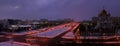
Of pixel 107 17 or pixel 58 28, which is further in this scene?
pixel 107 17

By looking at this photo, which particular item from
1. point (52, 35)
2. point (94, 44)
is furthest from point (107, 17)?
point (52, 35)

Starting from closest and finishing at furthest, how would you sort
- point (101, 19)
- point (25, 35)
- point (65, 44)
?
1. point (25, 35)
2. point (65, 44)
3. point (101, 19)

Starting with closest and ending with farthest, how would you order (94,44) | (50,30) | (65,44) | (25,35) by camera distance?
(25,35) < (50,30) < (65,44) < (94,44)

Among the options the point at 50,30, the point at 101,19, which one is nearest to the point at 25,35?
the point at 50,30

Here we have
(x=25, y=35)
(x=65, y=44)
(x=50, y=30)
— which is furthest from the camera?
(x=65, y=44)

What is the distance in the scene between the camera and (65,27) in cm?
2200

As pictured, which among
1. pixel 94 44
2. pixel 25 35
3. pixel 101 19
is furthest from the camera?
pixel 101 19

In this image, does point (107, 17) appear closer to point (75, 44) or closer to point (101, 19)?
point (101, 19)

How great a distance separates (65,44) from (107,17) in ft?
233

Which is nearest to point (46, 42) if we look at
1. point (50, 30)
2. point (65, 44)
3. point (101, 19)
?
point (50, 30)

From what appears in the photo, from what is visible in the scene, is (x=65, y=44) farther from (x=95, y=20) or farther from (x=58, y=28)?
(x=95, y=20)

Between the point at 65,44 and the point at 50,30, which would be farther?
the point at 65,44

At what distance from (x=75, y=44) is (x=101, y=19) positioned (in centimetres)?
6829

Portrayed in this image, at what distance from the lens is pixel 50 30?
19031 mm
